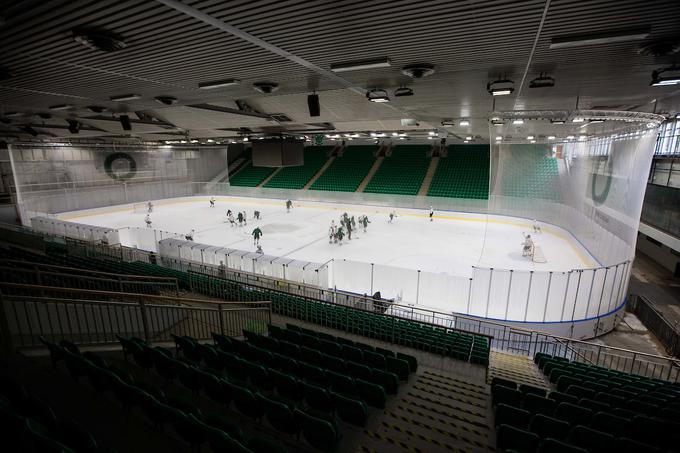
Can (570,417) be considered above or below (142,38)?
below

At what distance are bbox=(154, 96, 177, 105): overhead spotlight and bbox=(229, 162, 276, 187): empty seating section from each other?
31.5 m

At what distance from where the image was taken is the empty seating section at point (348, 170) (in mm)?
36125

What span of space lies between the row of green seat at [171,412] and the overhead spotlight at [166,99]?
23.4 ft

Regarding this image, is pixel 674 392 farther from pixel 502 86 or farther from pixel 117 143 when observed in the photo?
pixel 117 143

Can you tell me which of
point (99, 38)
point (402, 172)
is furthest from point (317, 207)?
point (99, 38)

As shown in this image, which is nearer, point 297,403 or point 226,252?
point 297,403

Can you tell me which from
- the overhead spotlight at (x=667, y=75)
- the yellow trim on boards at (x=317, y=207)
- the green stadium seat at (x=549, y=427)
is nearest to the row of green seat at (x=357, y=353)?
the green stadium seat at (x=549, y=427)

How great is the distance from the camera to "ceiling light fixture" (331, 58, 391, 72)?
5.57 m

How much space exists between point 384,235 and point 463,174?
15.7m

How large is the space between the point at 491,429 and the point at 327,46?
5.91m

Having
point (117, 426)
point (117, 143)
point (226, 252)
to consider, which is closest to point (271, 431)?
point (117, 426)

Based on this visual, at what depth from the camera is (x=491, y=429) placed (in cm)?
449

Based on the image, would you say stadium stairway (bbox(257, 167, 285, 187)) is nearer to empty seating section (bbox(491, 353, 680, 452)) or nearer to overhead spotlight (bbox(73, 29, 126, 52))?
overhead spotlight (bbox(73, 29, 126, 52))

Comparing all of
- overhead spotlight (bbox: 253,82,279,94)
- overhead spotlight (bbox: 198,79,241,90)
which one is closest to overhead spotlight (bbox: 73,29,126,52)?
overhead spotlight (bbox: 198,79,241,90)
